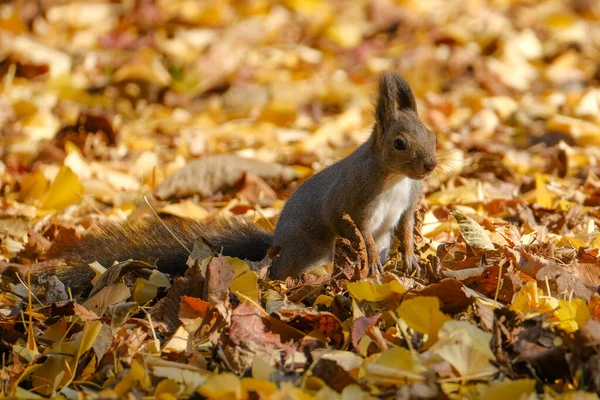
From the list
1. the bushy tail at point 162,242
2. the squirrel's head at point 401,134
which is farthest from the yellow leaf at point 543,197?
the bushy tail at point 162,242

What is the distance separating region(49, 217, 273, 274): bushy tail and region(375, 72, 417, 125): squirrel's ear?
693mm

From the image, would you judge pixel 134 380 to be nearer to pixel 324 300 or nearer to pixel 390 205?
pixel 324 300

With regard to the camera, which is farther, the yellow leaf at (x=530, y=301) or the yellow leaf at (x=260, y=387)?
the yellow leaf at (x=530, y=301)

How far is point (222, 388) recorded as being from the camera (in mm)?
1833

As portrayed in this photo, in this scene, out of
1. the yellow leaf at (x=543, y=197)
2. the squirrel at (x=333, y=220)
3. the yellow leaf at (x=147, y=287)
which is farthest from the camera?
the yellow leaf at (x=543, y=197)

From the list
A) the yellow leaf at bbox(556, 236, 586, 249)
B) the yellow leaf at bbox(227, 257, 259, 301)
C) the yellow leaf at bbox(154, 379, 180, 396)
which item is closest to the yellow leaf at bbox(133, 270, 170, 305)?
the yellow leaf at bbox(227, 257, 259, 301)

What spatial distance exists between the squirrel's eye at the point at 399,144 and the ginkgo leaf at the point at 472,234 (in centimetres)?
30

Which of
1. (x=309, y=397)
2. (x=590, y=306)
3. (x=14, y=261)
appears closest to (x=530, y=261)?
(x=590, y=306)

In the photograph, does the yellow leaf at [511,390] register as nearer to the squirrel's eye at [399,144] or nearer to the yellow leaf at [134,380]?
the yellow leaf at [134,380]

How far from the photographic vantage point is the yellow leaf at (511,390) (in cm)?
180

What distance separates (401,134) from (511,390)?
1205 millimetres

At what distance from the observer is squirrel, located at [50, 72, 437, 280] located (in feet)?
9.39

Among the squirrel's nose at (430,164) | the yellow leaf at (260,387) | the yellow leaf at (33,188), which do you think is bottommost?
the yellow leaf at (33,188)

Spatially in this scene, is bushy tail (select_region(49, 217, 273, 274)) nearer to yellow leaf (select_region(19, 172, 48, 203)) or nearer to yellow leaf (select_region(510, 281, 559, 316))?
yellow leaf (select_region(19, 172, 48, 203))
